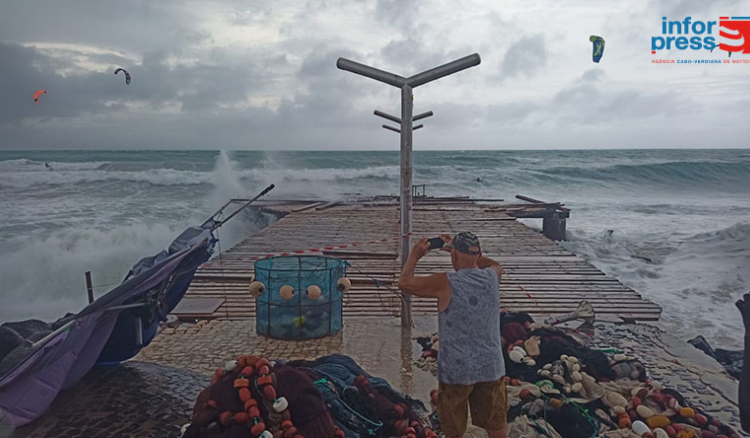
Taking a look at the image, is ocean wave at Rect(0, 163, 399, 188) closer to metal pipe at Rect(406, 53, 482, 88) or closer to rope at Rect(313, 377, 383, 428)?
metal pipe at Rect(406, 53, 482, 88)

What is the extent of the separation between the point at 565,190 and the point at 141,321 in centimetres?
3167

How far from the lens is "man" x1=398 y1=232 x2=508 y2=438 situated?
9.29 feet

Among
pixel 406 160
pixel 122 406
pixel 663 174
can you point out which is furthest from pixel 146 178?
pixel 663 174

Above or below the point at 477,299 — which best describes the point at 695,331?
below

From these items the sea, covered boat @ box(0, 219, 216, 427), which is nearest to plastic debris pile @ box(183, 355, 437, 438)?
covered boat @ box(0, 219, 216, 427)

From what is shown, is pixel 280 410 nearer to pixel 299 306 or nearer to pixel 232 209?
pixel 299 306

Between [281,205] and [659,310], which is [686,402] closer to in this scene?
[659,310]

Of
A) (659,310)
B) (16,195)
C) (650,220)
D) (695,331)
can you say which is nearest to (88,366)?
(659,310)

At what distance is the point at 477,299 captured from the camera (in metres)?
2.83

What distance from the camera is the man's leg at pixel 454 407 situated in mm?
2884

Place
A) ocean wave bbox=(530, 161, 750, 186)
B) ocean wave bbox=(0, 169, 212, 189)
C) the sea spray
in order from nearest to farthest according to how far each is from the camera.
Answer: the sea spray
ocean wave bbox=(0, 169, 212, 189)
ocean wave bbox=(530, 161, 750, 186)

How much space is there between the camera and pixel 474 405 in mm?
2945

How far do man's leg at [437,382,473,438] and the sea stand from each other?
4628 millimetres

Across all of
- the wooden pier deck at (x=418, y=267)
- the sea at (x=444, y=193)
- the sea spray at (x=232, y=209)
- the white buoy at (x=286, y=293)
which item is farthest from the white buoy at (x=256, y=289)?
the sea spray at (x=232, y=209)
